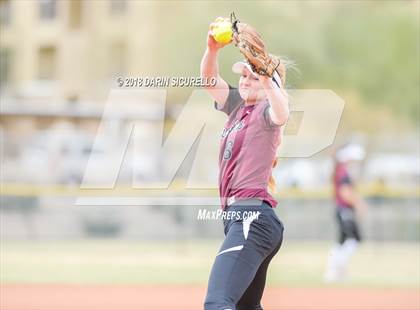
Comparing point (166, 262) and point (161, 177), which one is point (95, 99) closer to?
point (161, 177)

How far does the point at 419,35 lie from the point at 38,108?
15367 millimetres

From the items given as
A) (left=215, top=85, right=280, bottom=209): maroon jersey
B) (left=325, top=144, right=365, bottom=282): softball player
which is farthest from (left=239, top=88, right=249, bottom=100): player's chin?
(left=325, top=144, right=365, bottom=282): softball player

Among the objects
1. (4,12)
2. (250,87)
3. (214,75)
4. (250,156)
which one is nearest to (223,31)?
(250,87)

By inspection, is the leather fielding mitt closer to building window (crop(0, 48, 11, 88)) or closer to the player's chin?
the player's chin

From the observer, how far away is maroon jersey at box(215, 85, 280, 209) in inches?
236

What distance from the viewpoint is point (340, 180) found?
14.9 meters

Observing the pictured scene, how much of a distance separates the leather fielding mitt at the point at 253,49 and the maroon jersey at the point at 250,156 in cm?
24

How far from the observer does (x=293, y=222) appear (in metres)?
21.8

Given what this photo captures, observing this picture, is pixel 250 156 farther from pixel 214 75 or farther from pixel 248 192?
pixel 214 75

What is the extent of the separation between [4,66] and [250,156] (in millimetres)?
40329

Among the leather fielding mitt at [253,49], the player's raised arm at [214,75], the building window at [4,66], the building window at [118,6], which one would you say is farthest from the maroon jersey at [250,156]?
the building window at [4,66]

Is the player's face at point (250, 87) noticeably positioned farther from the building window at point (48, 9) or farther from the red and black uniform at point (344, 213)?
the building window at point (48, 9)

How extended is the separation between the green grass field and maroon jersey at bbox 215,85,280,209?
811cm

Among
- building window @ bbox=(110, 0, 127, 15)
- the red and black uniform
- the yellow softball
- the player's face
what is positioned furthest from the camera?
building window @ bbox=(110, 0, 127, 15)
